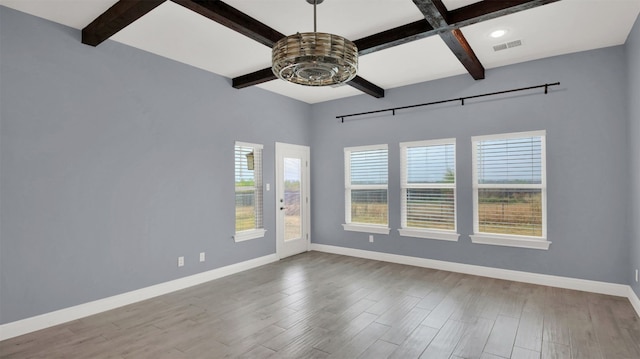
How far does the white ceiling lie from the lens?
294 centimetres

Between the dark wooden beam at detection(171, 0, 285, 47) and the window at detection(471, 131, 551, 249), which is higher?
the dark wooden beam at detection(171, 0, 285, 47)

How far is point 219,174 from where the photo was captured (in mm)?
4785

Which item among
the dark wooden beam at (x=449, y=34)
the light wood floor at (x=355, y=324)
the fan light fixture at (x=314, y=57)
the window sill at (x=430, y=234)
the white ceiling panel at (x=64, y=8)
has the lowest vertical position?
the light wood floor at (x=355, y=324)

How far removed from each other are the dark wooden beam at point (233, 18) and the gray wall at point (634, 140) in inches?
142

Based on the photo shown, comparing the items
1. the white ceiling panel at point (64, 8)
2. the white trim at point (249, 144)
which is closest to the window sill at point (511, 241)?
the white trim at point (249, 144)

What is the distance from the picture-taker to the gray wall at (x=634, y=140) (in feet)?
10.8

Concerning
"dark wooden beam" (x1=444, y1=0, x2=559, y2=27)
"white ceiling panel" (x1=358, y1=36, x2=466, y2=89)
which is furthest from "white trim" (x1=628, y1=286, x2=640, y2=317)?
"white ceiling panel" (x1=358, y1=36, x2=466, y2=89)

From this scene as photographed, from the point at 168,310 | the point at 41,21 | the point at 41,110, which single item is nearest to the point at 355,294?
the point at 168,310

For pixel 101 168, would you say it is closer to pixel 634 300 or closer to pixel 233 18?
pixel 233 18

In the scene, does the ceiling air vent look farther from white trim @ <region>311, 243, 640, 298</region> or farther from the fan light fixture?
white trim @ <region>311, 243, 640, 298</region>

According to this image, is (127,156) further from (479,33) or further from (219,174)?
(479,33)

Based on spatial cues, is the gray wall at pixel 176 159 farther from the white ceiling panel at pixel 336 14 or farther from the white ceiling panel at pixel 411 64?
the white ceiling panel at pixel 336 14

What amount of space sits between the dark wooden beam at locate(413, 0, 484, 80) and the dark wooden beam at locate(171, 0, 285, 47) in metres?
1.44

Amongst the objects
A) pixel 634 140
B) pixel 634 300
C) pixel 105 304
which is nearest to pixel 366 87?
pixel 634 140
